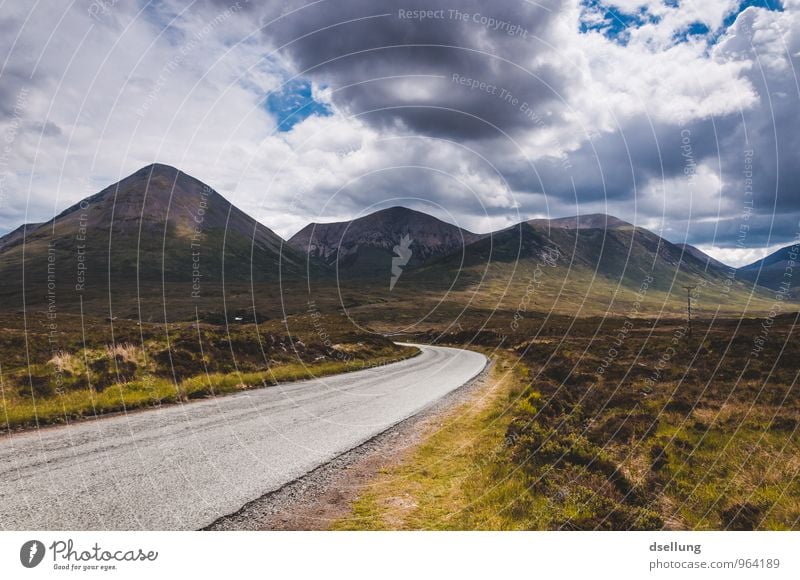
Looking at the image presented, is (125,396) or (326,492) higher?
(125,396)

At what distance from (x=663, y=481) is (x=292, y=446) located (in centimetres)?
838

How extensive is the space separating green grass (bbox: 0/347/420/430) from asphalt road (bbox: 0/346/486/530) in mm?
1156

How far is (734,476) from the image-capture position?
26.8ft

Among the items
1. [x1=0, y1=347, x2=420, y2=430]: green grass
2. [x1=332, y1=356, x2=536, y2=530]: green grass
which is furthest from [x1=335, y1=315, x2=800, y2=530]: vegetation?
[x1=0, y1=347, x2=420, y2=430]: green grass

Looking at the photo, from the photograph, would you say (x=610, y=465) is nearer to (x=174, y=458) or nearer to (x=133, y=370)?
(x=174, y=458)

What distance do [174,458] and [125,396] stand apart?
8.91m

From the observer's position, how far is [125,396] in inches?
642

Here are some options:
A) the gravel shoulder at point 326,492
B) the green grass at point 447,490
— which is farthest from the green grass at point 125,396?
the green grass at point 447,490

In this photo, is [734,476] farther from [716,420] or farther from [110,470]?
[110,470]

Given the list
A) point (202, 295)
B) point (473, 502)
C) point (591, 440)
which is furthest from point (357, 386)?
point (202, 295)

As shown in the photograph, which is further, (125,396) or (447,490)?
(125,396)

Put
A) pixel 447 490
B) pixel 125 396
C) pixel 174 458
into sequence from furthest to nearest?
pixel 125 396 → pixel 174 458 → pixel 447 490

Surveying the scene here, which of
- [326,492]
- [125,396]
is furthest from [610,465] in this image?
[125,396]

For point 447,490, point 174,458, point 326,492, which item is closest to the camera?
point 326,492
